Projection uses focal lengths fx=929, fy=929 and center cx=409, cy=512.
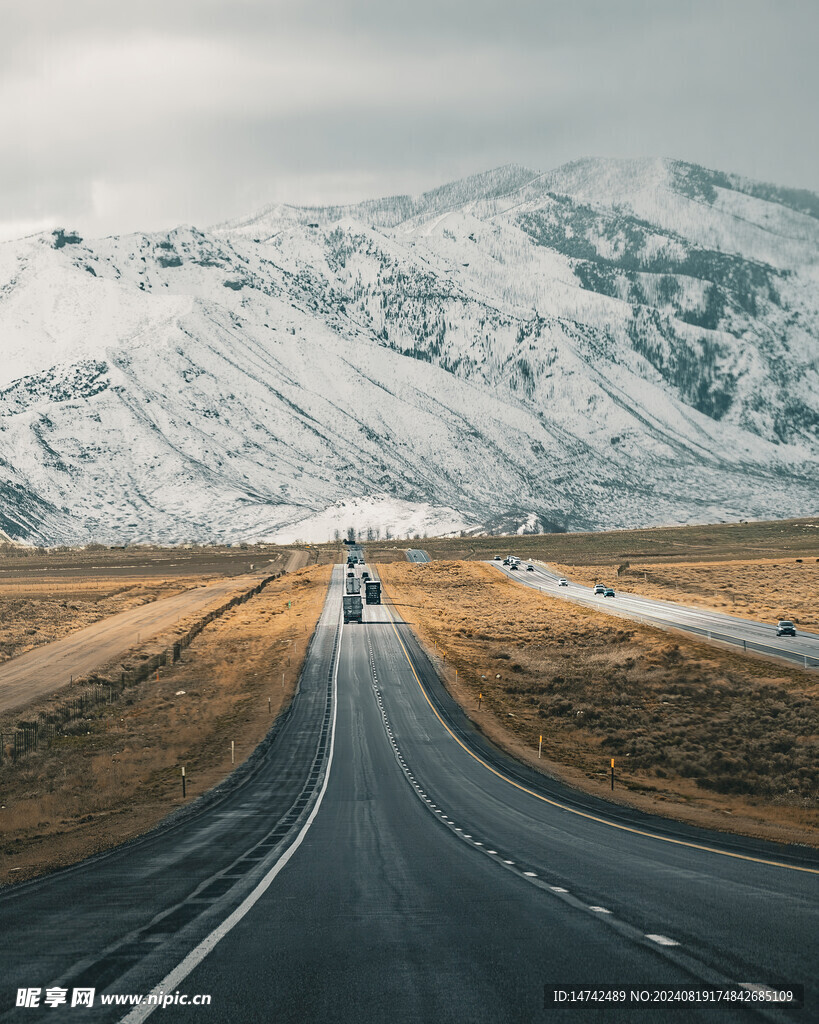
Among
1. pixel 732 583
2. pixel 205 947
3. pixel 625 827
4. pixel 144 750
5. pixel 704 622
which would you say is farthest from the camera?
pixel 732 583

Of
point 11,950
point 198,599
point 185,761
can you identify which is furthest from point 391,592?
point 11,950

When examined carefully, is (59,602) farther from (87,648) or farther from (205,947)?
(205,947)

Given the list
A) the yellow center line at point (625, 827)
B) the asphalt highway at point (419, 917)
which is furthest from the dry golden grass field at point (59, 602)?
the asphalt highway at point (419, 917)

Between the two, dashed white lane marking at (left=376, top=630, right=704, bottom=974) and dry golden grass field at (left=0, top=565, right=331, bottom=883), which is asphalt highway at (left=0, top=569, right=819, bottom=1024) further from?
dry golden grass field at (left=0, top=565, right=331, bottom=883)

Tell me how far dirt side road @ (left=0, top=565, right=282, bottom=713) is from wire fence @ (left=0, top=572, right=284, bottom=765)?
8.81 ft

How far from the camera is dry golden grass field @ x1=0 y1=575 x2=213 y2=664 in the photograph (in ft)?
274

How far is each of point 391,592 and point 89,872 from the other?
9780 centimetres

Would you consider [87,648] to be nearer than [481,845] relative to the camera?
No

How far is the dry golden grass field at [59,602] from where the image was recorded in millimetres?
83438

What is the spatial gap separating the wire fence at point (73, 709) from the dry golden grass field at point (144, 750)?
0.62 m

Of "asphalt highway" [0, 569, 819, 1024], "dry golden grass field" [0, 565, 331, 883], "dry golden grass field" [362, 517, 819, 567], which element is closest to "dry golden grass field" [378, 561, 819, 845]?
"asphalt highway" [0, 569, 819, 1024]

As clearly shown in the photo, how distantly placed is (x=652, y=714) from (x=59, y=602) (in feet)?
262

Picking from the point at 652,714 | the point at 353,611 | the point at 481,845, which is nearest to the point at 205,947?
the point at 481,845

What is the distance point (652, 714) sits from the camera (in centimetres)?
4947
